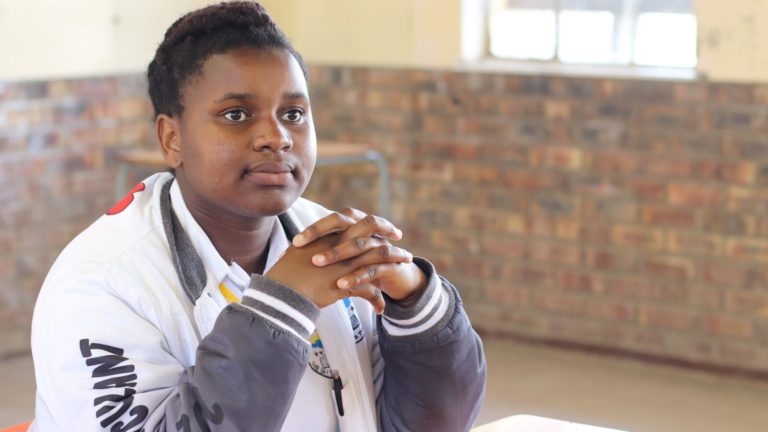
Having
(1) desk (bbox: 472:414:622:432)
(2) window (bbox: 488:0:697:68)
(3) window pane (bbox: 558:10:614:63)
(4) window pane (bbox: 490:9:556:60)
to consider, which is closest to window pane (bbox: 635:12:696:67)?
(2) window (bbox: 488:0:697:68)

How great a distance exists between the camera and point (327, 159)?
13.9ft

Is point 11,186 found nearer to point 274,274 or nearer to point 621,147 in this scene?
point 621,147

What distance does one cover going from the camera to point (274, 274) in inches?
50.9

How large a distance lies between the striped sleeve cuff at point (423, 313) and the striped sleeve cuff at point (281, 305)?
0.17m

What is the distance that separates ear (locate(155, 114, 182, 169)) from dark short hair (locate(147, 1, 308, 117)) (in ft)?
0.04

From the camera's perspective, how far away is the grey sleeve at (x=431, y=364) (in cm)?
143

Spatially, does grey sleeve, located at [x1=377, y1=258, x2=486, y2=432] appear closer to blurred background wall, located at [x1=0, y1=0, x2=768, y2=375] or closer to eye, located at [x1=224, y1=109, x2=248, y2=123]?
eye, located at [x1=224, y1=109, x2=248, y2=123]

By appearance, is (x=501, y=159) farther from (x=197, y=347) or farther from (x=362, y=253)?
(x=197, y=347)

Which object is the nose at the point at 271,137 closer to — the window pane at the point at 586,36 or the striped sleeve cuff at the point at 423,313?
the striped sleeve cuff at the point at 423,313

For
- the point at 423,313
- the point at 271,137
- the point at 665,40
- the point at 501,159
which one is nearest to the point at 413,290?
the point at 423,313

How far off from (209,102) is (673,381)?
311cm

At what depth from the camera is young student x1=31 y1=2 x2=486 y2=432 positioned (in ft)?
4.09

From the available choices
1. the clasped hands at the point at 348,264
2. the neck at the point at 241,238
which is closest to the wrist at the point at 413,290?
the clasped hands at the point at 348,264

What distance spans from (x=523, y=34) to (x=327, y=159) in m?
0.95
